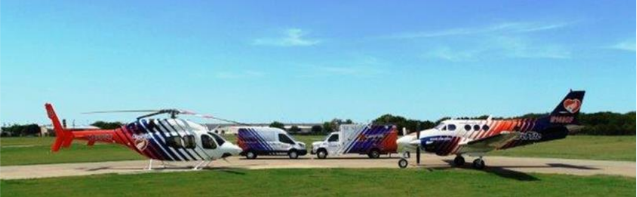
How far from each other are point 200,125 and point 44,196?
1154cm

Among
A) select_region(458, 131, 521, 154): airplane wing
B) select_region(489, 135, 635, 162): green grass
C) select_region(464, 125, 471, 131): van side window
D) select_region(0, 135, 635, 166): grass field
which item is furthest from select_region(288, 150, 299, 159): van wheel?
select_region(489, 135, 635, 162): green grass

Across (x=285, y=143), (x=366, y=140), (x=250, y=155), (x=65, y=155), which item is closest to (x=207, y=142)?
(x=250, y=155)

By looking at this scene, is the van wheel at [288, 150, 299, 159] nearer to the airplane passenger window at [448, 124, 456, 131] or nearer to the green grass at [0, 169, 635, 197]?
the airplane passenger window at [448, 124, 456, 131]

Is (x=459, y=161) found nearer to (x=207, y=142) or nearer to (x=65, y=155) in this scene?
(x=207, y=142)

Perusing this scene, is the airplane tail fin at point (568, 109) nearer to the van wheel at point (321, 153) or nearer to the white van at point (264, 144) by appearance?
the van wheel at point (321, 153)

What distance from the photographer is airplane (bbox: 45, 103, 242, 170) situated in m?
27.2

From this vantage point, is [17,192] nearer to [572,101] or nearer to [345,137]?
[345,137]

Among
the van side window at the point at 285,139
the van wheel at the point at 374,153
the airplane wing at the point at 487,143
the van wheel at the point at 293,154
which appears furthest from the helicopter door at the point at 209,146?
the van wheel at the point at 374,153

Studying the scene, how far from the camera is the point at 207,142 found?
90.7 ft

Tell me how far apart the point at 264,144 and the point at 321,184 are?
17.2 m

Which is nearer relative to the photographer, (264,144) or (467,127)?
(467,127)

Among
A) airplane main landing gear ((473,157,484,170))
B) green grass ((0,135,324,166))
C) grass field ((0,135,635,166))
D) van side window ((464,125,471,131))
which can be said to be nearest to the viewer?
airplane main landing gear ((473,157,484,170))

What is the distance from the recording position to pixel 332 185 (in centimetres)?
1925

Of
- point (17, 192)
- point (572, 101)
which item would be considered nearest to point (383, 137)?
point (572, 101)
